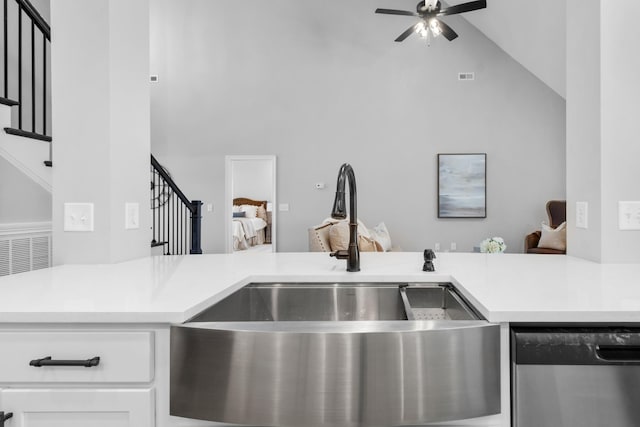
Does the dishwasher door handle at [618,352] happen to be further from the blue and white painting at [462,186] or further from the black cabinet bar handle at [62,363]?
A: the blue and white painting at [462,186]

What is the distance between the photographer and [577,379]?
0.85 meters

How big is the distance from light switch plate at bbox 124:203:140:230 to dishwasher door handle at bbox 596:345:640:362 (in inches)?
65.0

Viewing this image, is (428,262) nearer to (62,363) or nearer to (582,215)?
(582,215)

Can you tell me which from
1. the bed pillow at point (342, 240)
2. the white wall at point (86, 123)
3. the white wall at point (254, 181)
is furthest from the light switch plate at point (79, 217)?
the white wall at point (254, 181)

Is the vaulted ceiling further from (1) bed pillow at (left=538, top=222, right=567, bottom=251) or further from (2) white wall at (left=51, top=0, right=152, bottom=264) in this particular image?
(2) white wall at (left=51, top=0, right=152, bottom=264)

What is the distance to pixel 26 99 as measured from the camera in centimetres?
390

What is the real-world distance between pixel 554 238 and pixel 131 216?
5205 mm

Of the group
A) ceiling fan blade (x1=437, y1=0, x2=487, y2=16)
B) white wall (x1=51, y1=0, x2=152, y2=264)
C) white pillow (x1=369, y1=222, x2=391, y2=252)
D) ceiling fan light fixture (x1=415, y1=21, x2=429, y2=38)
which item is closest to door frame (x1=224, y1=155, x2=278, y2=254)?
white pillow (x1=369, y1=222, x2=391, y2=252)

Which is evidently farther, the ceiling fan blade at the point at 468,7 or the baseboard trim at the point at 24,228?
the ceiling fan blade at the point at 468,7

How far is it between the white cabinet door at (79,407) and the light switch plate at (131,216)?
90 cm

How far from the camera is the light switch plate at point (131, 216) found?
168cm

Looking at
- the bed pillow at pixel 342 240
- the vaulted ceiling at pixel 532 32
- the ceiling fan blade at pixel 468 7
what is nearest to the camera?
the ceiling fan blade at pixel 468 7

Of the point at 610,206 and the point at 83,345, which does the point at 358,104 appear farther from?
the point at 83,345

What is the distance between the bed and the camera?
709 centimetres
